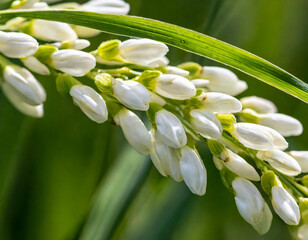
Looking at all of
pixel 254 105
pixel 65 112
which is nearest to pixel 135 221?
pixel 65 112

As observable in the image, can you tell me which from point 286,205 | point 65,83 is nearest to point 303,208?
point 286,205

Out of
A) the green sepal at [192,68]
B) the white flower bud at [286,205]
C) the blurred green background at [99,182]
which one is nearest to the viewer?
the white flower bud at [286,205]

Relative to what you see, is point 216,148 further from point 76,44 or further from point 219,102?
point 76,44

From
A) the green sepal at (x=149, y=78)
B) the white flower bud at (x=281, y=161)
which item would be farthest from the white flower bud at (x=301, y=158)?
the green sepal at (x=149, y=78)

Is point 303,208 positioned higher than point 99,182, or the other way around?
point 303,208

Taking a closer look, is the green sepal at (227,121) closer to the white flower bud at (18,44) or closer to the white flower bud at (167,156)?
the white flower bud at (167,156)

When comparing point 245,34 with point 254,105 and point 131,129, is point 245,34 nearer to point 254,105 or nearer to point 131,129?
point 254,105

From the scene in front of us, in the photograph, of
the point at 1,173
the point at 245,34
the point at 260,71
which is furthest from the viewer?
the point at 245,34
